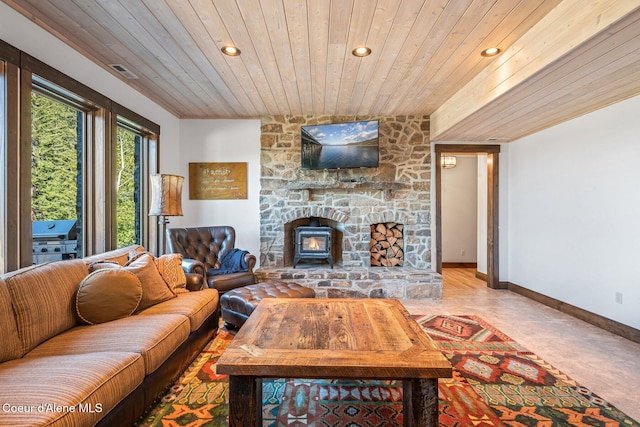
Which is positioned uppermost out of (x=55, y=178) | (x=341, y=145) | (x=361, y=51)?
(x=361, y=51)

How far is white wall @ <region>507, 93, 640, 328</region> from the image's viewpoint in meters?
2.88

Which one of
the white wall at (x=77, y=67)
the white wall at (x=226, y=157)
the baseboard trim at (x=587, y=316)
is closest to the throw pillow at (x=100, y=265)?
the white wall at (x=77, y=67)

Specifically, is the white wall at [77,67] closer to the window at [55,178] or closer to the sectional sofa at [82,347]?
the window at [55,178]

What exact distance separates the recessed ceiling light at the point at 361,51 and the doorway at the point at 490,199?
2.37 m

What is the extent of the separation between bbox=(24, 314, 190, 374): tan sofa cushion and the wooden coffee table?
508 mm

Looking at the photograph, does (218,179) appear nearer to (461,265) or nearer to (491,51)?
(491,51)

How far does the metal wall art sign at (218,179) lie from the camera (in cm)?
448

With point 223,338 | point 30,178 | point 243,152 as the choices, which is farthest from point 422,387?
point 243,152

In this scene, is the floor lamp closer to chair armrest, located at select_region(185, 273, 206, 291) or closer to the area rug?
chair armrest, located at select_region(185, 273, 206, 291)

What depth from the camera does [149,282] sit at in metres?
2.23

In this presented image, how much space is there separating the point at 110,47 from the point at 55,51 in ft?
1.22

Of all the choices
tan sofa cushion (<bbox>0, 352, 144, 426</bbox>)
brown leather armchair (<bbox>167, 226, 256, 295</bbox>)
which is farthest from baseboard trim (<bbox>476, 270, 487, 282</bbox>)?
tan sofa cushion (<bbox>0, 352, 144, 426</bbox>)

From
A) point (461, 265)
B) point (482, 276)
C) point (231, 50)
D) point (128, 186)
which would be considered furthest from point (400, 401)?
point (461, 265)

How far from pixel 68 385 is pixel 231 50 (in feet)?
8.02
